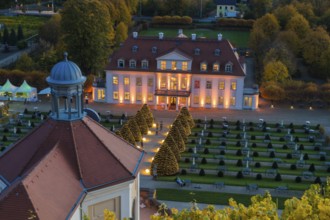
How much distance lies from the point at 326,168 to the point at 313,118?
15.8 metres

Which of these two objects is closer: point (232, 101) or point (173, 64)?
point (173, 64)

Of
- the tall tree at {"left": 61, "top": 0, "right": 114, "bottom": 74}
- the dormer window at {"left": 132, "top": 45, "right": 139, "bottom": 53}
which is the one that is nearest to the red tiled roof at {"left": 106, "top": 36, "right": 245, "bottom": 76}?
the dormer window at {"left": 132, "top": 45, "right": 139, "bottom": 53}

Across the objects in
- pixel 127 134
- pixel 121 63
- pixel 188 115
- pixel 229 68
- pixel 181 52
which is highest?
pixel 181 52

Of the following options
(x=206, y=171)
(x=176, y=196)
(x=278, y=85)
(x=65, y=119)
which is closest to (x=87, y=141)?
(x=65, y=119)

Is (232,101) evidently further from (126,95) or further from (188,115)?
(126,95)

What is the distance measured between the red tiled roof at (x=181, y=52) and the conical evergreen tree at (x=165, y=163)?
72.3ft

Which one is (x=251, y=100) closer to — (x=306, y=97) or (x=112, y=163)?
(x=306, y=97)

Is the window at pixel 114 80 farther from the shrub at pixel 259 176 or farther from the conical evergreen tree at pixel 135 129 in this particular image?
the shrub at pixel 259 176

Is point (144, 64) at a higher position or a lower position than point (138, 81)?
higher

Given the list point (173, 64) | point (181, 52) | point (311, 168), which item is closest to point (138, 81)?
point (173, 64)

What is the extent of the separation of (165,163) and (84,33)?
117 ft

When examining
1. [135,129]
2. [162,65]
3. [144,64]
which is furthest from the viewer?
[144,64]

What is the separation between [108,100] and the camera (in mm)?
65375

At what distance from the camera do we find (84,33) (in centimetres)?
7275
